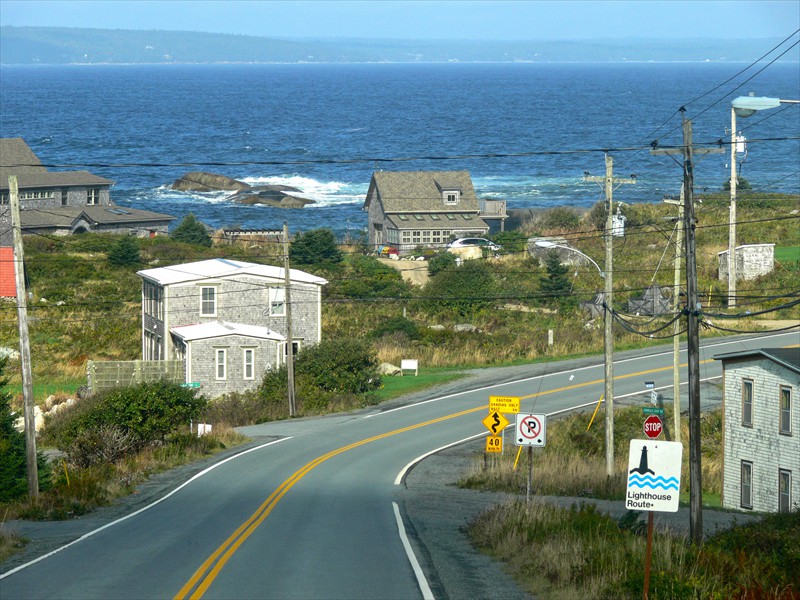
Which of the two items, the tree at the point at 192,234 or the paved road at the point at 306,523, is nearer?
the paved road at the point at 306,523

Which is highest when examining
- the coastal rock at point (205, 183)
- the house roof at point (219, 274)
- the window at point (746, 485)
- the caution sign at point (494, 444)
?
the coastal rock at point (205, 183)

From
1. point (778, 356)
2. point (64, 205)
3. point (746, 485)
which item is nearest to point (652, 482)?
point (778, 356)

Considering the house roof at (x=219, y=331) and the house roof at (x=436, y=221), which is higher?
the house roof at (x=436, y=221)

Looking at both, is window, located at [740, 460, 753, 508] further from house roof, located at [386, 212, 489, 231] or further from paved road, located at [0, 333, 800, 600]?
house roof, located at [386, 212, 489, 231]

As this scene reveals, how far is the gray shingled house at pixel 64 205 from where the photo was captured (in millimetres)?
80500

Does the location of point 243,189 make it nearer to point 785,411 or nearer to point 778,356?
point 778,356

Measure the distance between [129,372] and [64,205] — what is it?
45129 mm

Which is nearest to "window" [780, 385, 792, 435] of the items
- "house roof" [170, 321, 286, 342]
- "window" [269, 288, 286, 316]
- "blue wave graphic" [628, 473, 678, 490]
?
"blue wave graphic" [628, 473, 678, 490]

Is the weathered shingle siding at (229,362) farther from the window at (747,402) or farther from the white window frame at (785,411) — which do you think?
the white window frame at (785,411)

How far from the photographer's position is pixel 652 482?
1354 centimetres

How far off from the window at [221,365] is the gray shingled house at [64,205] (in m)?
34.3

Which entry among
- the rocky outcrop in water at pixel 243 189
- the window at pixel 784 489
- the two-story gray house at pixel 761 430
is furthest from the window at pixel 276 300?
the rocky outcrop in water at pixel 243 189

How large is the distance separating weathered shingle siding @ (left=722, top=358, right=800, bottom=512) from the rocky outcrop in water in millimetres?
81056

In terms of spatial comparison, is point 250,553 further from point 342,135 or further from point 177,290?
point 342,135
